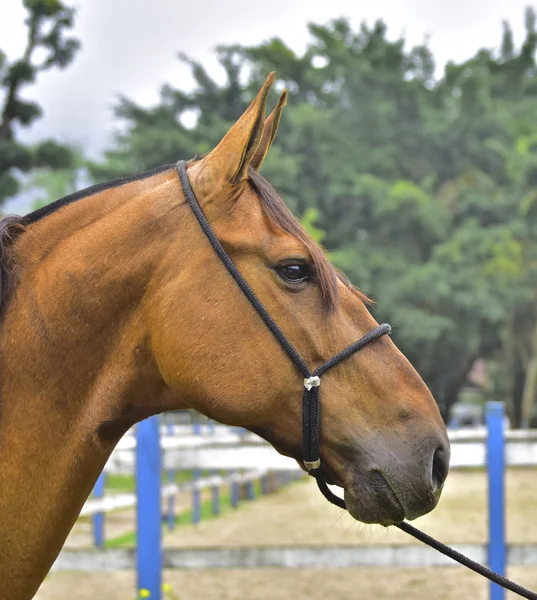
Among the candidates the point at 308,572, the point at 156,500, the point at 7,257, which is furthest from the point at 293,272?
the point at 308,572

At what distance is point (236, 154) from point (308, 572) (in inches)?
231

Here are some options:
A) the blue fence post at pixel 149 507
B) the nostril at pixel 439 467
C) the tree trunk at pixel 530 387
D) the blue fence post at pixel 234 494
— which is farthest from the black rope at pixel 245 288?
the tree trunk at pixel 530 387

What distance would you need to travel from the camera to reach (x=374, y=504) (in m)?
1.72

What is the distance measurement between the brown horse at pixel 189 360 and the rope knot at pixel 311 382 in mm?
28

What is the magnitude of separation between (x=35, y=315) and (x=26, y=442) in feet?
1.05

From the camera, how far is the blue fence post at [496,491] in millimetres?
4160

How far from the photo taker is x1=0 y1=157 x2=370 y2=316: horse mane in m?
1.84

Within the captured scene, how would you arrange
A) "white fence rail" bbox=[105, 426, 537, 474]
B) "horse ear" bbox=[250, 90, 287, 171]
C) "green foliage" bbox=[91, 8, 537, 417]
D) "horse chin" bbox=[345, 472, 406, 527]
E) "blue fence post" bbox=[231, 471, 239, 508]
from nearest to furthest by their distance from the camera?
1. "horse chin" bbox=[345, 472, 406, 527]
2. "horse ear" bbox=[250, 90, 287, 171]
3. "white fence rail" bbox=[105, 426, 537, 474]
4. "blue fence post" bbox=[231, 471, 239, 508]
5. "green foliage" bbox=[91, 8, 537, 417]

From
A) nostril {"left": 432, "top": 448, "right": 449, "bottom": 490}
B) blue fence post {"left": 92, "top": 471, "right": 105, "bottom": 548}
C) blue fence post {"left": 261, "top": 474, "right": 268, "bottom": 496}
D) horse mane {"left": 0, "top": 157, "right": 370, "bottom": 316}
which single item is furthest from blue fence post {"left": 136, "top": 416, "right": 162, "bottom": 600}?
blue fence post {"left": 261, "top": 474, "right": 268, "bottom": 496}

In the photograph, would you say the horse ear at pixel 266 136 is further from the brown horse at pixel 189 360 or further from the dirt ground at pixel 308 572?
the dirt ground at pixel 308 572

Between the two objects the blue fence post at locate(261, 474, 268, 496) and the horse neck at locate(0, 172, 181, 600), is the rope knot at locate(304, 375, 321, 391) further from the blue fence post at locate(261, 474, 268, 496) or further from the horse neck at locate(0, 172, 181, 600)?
the blue fence post at locate(261, 474, 268, 496)

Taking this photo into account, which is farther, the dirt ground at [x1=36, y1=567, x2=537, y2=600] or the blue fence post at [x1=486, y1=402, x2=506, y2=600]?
the dirt ground at [x1=36, y1=567, x2=537, y2=600]

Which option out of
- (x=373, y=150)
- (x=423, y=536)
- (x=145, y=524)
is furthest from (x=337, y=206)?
(x=423, y=536)

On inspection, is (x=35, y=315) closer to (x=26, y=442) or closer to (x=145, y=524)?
(x=26, y=442)
